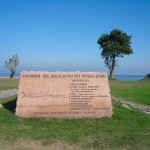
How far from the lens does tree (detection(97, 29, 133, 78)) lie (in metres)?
55.6

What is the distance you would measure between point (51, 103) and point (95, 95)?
192cm

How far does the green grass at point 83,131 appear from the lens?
826 centimetres

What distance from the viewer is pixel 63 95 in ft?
39.1

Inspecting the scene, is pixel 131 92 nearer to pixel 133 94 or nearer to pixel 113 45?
pixel 133 94

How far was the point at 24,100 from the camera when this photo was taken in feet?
38.4

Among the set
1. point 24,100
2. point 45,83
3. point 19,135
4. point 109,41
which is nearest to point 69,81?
point 45,83

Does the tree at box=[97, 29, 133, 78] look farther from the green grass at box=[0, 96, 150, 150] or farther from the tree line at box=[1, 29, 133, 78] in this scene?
the green grass at box=[0, 96, 150, 150]

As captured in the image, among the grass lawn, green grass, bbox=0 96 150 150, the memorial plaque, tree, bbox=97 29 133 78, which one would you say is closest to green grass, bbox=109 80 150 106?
the grass lawn

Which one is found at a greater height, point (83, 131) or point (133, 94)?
point (133, 94)

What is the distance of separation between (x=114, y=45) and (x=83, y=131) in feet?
155

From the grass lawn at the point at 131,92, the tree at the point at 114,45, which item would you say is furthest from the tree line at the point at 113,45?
the grass lawn at the point at 131,92

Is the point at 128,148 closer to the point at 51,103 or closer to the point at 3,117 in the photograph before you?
the point at 51,103

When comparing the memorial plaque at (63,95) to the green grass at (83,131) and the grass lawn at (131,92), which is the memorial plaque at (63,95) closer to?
→ the green grass at (83,131)

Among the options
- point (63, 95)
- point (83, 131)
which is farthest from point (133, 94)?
point (83, 131)
